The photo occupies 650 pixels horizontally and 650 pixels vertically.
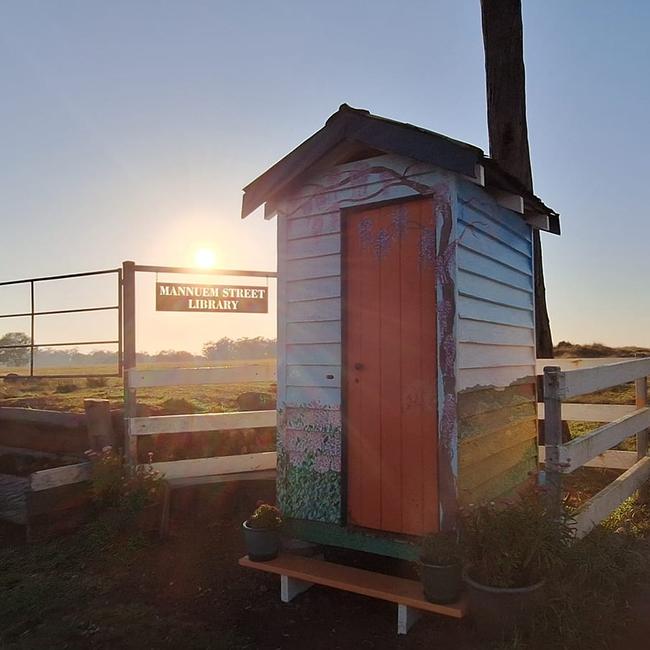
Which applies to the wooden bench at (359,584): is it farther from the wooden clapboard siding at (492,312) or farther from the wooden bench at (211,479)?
the wooden clapboard siding at (492,312)

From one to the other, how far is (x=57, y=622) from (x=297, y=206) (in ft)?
11.3

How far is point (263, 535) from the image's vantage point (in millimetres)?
4090

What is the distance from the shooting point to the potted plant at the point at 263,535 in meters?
4.09

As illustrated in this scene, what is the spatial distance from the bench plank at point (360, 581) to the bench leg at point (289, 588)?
0.06 metres

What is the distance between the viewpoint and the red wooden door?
13.0 ft

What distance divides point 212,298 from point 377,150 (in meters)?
2.62

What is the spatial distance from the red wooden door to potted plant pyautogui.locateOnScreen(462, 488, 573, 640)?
0.57 meters

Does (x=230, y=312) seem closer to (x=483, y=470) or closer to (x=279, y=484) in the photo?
(x=279, y=484)

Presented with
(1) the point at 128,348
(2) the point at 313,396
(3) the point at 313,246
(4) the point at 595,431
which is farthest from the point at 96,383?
(4) the point at 595,431

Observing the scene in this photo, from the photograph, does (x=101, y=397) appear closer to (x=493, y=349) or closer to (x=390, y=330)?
(x=390, y=330)

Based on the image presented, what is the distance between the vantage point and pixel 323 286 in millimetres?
4516

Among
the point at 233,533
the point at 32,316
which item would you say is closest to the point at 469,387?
the point at 233,533

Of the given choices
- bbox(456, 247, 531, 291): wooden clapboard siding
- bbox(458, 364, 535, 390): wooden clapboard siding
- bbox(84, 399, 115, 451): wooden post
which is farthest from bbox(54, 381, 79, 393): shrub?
bbox(456, 247, 531, 291): wooden clapboard siding

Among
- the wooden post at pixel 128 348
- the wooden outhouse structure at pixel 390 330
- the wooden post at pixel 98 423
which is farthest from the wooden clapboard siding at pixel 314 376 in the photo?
the wooden post at pixel 98 423
